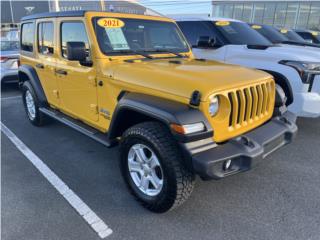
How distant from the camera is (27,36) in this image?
191 inches

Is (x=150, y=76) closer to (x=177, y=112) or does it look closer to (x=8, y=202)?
(x=177, y=112)

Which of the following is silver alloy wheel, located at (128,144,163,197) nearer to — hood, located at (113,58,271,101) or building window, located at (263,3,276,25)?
hood, located at (113,58,271,101)

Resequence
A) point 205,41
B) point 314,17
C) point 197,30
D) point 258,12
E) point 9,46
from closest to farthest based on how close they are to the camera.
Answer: point 205,41
point 197,30
point 9,46
point 314,17
point 258,12

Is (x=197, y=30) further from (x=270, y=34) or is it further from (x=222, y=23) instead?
(x=270, y=34)

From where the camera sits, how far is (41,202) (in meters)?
2.88

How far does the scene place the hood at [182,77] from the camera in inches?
92.9

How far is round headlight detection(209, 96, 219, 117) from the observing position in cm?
238

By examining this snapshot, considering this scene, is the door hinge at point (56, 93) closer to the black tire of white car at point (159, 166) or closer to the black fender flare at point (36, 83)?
the black fender flare at point (36, 83)

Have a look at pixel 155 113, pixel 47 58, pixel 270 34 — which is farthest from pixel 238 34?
pixel 155 113

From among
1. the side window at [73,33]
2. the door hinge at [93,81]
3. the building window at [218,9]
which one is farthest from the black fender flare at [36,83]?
the building window at [218,9]

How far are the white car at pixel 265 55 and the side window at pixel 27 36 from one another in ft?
9.48

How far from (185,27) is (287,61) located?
2499 mm

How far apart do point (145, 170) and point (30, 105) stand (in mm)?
3445

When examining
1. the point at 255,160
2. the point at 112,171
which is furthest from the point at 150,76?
the point at 112,171
